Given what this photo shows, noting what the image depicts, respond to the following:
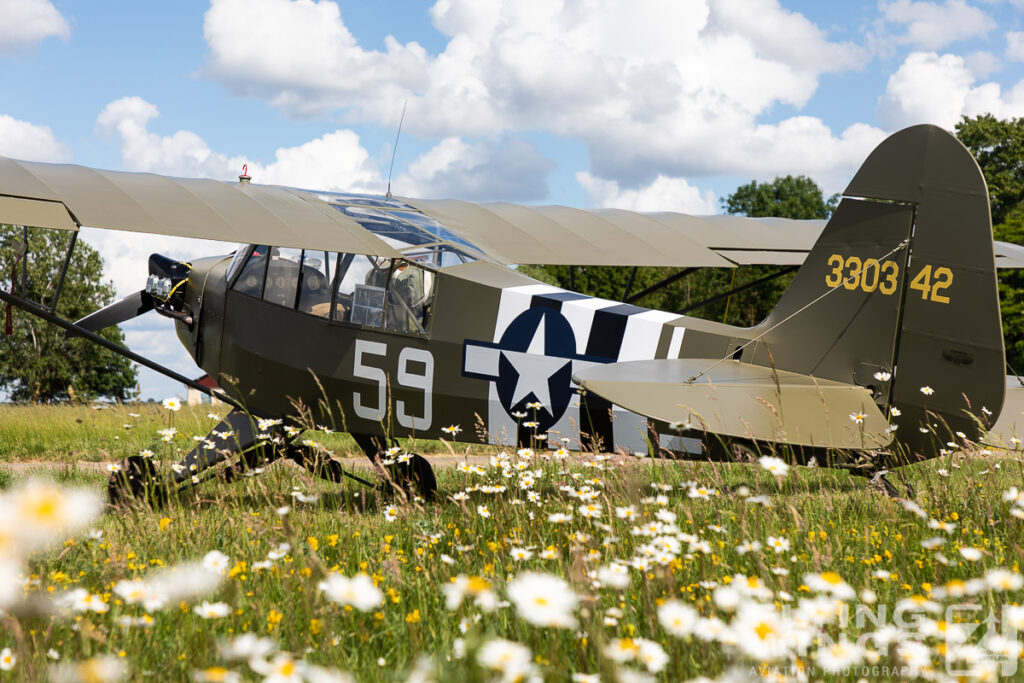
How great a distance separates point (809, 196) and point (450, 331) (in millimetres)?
49018

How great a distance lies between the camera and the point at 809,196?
1988 inches

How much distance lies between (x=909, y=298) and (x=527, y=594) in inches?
188

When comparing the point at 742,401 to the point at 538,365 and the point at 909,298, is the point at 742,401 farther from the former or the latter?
the point at 538,365

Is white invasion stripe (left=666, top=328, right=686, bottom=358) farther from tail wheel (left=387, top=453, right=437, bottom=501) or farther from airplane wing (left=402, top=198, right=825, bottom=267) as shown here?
airplane wing (left=402, top=198, right=825, bottom=267)

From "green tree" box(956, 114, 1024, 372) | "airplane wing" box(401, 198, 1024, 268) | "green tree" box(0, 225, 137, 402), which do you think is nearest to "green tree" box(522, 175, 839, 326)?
"green tree" box(956, 114, 1024, 372)

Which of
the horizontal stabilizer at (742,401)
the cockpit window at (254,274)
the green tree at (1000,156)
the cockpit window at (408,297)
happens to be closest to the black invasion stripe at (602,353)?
the horizontal stabilizer at (742,401)

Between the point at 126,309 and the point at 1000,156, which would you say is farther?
the point at 1000,156

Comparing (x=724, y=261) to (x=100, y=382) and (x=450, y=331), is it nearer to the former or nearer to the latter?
(x=450, y=331)

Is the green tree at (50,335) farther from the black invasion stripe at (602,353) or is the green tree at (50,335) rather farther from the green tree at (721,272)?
the black invasion stripe at (602,353)

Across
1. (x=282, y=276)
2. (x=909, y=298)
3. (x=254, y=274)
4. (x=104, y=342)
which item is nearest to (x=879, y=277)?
(x=909, y=298)

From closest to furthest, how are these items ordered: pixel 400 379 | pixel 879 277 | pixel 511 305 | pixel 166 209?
pixel 879 277
pixel 511 305
pixel 400 379
pixel 166 209

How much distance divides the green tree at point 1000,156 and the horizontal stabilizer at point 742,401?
1404 inches

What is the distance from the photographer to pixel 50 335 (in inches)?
1745

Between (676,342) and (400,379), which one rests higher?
(676,342)
